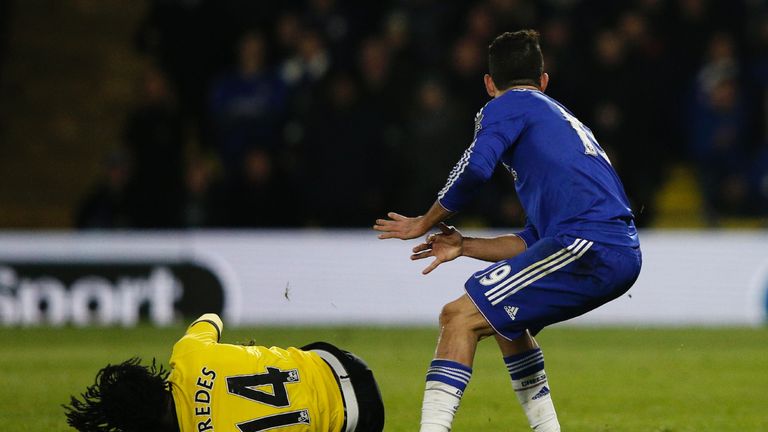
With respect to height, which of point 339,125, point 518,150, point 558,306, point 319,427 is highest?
point 339,125

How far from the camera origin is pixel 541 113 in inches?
226

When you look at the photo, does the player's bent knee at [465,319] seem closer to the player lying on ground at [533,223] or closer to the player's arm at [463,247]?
the player lying on ground at [533,223]

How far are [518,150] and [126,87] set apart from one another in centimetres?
1378

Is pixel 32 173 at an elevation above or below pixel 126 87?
below

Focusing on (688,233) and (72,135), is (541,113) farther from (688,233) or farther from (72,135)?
(72,135)

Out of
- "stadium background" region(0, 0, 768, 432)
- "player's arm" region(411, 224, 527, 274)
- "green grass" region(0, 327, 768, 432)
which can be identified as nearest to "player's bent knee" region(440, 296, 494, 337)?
"player's arm" region(411, 224, 527, 274)

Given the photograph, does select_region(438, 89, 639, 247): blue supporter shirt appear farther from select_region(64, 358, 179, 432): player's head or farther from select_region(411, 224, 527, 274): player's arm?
select_region(64, 358, 179, 432): player's head

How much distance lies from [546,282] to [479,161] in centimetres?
60

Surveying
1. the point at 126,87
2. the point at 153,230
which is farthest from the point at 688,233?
the point at 126,87

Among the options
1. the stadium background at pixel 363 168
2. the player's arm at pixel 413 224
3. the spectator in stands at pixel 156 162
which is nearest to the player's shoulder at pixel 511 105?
the player's arm at pixel 413 224

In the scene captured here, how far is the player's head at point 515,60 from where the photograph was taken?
19.2 feet

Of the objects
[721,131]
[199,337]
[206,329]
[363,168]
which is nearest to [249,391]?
[199,337]

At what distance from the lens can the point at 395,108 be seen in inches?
588

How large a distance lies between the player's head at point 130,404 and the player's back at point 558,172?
1.83m
